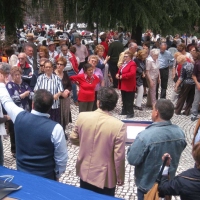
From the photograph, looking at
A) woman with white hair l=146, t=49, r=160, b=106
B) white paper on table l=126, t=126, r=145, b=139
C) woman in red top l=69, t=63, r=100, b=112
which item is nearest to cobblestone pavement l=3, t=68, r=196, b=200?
woman with white hair l=146, t=49, r=160, b=106

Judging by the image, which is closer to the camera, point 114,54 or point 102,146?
point 102,146

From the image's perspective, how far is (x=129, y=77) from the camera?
8383mm

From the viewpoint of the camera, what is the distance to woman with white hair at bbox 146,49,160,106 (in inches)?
360

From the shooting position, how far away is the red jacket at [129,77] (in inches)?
330

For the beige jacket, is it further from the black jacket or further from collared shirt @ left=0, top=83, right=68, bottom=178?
the black jacket

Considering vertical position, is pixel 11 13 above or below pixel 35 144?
above

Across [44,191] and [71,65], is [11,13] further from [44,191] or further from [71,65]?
[44,191]

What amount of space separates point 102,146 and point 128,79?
5.00 metres

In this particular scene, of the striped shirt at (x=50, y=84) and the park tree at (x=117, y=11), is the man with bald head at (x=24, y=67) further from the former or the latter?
the park tree at (x=117, y=11)

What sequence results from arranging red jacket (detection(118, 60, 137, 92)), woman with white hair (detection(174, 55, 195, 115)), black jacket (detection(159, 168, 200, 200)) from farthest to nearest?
woman with white hair (detection(174, 55, 195, 115)) → red jacket (detection(118, 60, 137, 92)) → black jacket (detection(159, 168, 200, 200))

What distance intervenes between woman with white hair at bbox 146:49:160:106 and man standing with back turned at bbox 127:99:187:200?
573 cm

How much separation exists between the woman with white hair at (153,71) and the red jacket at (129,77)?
2.69 feet

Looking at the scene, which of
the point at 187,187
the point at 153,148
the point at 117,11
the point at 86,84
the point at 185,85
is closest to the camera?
the point at 187,187

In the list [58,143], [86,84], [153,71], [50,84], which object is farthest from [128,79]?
[58,143]
